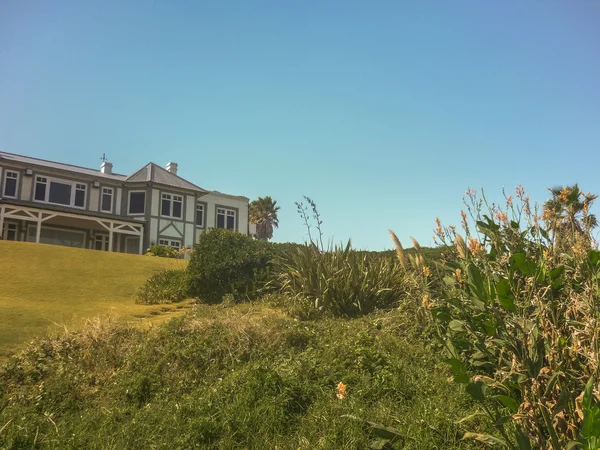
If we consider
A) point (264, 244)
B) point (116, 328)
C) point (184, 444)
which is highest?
point (264, 244)

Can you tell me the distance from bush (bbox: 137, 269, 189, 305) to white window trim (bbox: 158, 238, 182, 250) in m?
17.9

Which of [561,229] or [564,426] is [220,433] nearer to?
[564,426]

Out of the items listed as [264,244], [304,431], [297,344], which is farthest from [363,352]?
[264,244]

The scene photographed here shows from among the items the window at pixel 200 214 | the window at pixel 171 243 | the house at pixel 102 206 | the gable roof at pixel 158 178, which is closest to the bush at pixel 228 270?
the house at pixel 102 206

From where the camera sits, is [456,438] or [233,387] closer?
[456,438]

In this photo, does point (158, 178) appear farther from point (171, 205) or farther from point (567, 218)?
point (567, 218)

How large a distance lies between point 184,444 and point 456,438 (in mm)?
2178

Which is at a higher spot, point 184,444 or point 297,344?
point 297,344

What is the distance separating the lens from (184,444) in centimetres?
416

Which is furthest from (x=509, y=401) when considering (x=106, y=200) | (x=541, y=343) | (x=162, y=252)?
(x=106, y=200)

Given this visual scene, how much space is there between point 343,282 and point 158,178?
78.3ft

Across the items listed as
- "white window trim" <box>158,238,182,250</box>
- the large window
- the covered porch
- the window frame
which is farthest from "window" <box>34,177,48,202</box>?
the window frame

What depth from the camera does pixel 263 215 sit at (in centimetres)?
4797

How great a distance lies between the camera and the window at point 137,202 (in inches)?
1163
